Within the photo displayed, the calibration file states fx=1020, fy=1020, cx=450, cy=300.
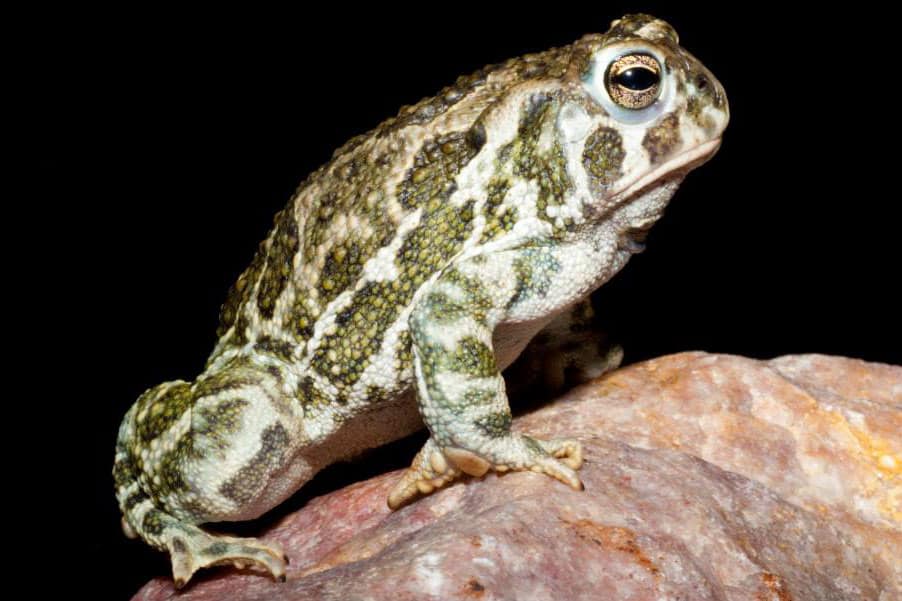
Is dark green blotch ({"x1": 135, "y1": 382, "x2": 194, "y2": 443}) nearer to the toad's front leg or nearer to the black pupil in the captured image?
the toad's front leg

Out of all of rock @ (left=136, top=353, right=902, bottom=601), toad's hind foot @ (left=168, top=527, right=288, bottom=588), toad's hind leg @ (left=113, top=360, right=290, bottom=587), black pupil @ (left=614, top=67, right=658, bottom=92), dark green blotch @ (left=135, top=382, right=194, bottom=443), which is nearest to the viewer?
rock @ (left=136, top=353, right=902, bottom=601)

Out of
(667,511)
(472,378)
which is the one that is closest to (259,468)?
(472,378)

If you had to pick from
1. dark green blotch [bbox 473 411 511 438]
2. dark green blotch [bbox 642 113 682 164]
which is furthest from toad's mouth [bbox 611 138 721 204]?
dark green blotch [bbox 473 411 511 438]

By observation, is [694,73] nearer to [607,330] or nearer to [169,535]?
[607,330]

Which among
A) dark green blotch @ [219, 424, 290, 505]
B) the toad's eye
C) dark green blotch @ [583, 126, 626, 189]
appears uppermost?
the toad's eye

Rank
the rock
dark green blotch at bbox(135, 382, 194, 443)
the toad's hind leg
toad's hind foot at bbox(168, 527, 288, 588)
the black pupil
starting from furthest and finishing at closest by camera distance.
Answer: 1. dark green blotch at bbox(135, 382, 194, 443)
2. the toad's hind leg
3. toad's hind foot at bbox(168, 527, 288, 588)
4. the black pupil
5. the rock

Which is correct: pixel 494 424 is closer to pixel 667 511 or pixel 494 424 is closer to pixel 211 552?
pixel 667 511
